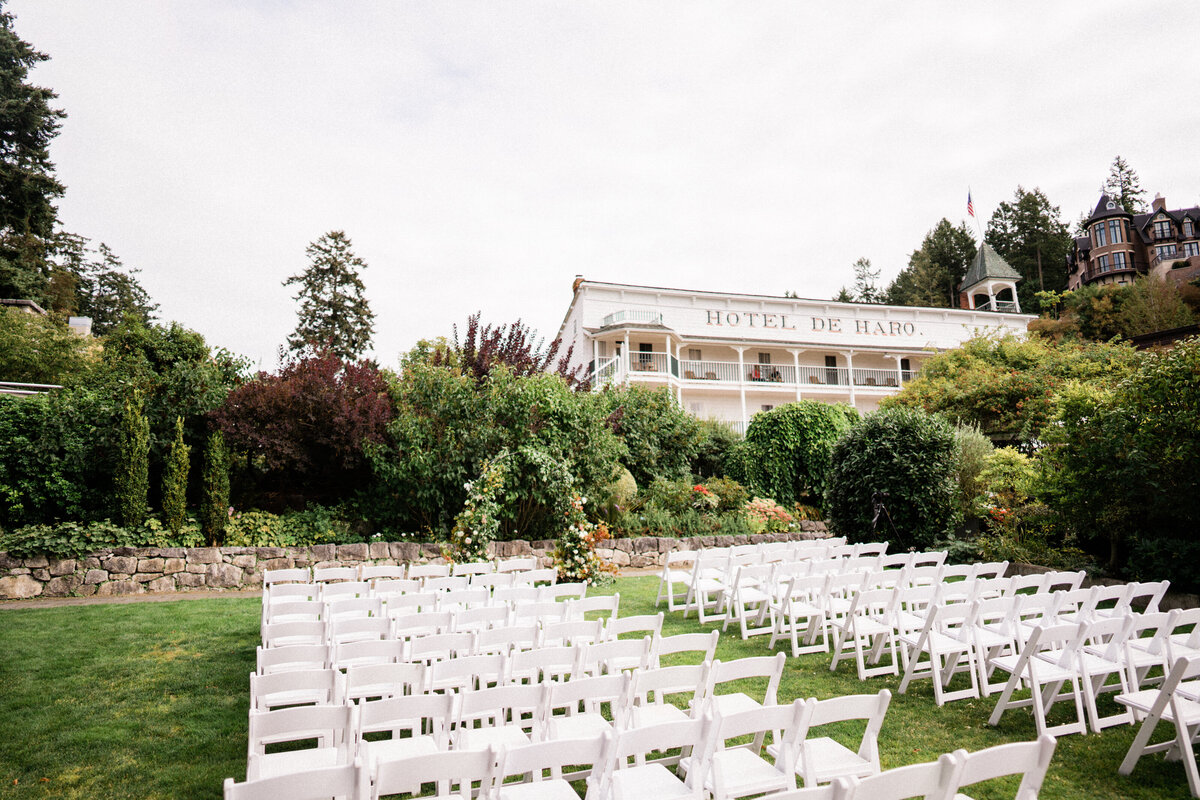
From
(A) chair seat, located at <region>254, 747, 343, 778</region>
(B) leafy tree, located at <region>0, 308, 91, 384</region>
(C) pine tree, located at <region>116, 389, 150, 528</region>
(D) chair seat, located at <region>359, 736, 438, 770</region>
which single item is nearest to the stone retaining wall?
(C) pine tree, located at <region>116, 389, 150, 528</region>

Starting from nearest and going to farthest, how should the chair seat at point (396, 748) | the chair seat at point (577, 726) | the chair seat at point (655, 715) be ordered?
the chair seat at point (396, 748), the chair seat at point (577, 726), the chair seat at point (655, 715)

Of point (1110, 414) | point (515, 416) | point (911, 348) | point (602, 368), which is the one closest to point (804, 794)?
point (1110, 414)

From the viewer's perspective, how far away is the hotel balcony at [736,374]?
93.2ft

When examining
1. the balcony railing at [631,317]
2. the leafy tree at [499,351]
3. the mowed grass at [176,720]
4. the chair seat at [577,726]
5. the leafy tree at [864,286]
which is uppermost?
the leafy tree at [864,286]

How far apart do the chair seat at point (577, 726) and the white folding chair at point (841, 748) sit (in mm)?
1139

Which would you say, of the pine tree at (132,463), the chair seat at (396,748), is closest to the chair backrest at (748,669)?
the chair seat at (396,748)

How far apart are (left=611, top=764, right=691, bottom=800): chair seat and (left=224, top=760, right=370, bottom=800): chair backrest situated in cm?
113

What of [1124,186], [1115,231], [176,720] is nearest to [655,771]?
[176,720]

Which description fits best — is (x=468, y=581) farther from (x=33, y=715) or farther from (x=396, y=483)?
(x=396, y=483)

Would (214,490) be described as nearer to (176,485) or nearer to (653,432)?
(176,485)

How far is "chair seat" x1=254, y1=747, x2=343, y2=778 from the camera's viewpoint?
3.25 m

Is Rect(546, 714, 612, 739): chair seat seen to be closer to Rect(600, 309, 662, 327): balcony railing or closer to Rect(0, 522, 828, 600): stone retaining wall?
Rect(0, 522, 828, 600): stone retaining wall

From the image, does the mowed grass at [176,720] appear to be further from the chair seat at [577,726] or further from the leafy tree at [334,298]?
the leafy tree at [334,298]

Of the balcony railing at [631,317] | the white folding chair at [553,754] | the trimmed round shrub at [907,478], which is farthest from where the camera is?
the balcony railing at [631,317]
